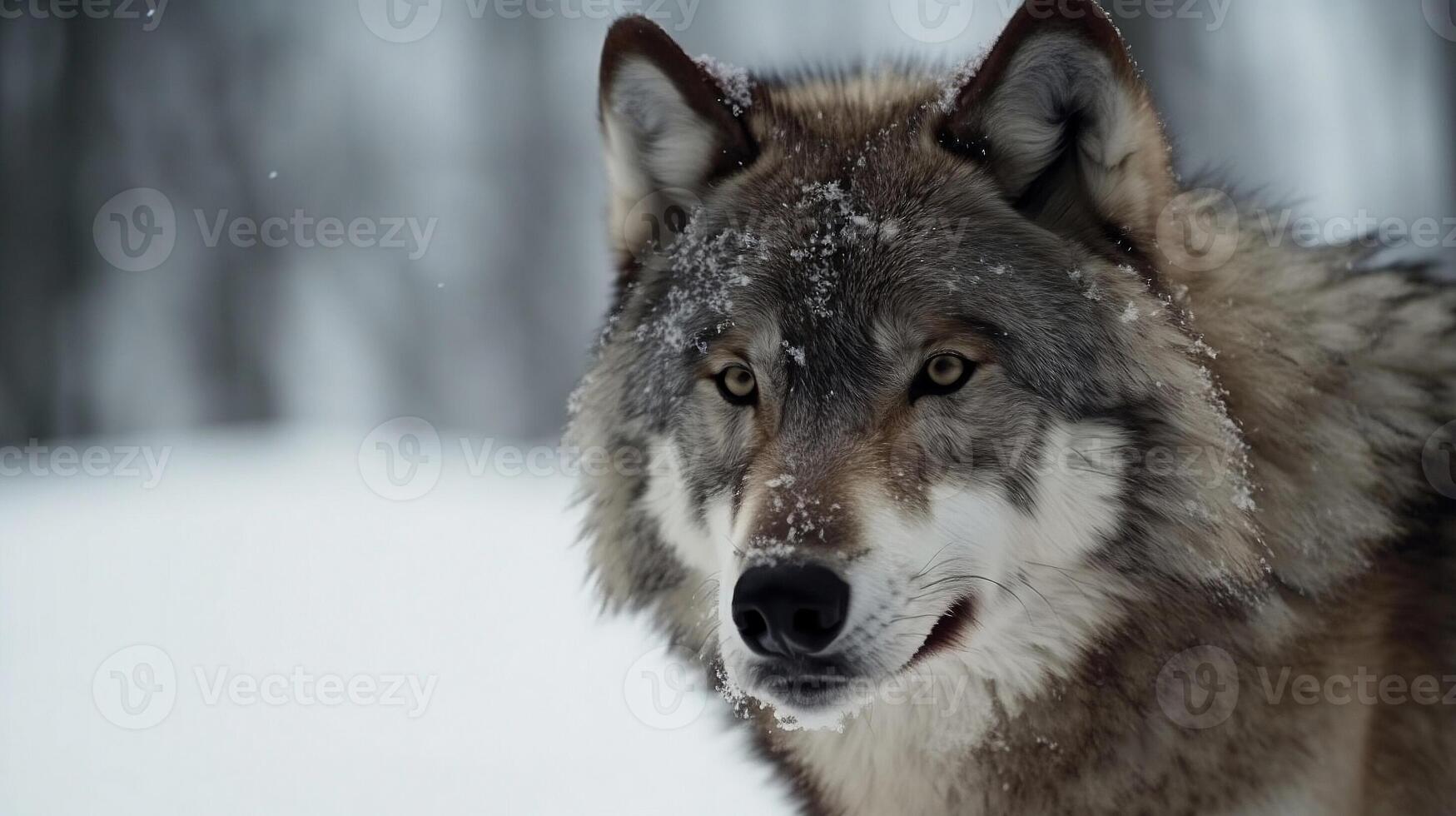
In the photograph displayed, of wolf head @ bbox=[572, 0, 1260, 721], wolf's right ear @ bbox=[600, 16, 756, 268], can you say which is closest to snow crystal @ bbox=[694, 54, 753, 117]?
wolf's right ear @ bbox=[600, 16, 756, 268]

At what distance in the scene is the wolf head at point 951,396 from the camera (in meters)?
1.82

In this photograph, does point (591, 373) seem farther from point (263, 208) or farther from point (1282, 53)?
point (263, 208)

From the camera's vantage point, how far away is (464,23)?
8.02 meters

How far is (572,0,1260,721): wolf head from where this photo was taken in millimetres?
1816

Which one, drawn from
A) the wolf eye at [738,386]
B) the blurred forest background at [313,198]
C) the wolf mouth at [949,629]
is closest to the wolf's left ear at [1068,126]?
the wolf eye at [738,386]

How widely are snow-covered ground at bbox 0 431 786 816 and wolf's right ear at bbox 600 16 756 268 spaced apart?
A: 39.1 inches

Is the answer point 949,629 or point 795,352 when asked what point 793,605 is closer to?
point 949,629

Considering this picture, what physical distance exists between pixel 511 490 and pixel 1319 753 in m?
4.79

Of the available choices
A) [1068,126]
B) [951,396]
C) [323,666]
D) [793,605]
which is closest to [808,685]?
[793,605]

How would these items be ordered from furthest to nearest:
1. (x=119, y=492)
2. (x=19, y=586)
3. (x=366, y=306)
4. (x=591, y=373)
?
(x=366, y=306)
(x=119, y=492)
(x=19, y=586)
(x=591, y=373)

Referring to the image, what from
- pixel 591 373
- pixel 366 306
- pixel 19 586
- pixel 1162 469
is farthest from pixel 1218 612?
pixel 366 306

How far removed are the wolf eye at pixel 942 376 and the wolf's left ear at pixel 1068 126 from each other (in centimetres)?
39

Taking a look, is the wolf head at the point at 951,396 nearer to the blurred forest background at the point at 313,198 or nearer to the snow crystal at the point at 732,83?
the snow crystal at the point at 732,83

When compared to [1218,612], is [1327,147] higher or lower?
higher
